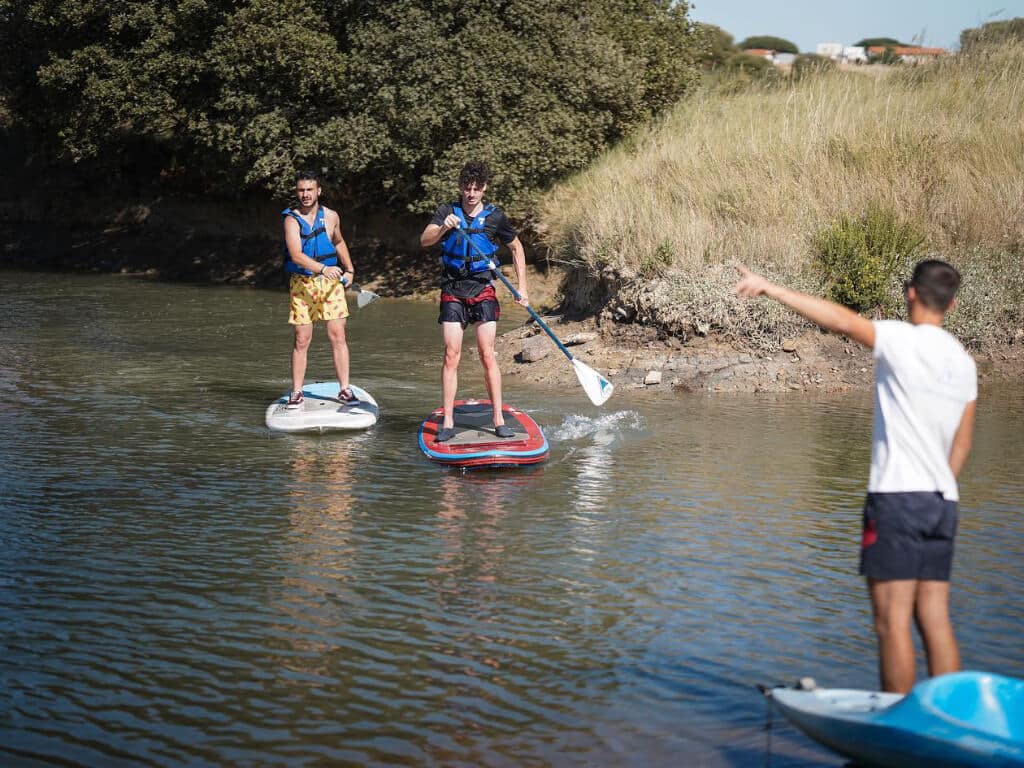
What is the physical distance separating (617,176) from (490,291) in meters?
7.60

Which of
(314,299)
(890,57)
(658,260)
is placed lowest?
(314,299)

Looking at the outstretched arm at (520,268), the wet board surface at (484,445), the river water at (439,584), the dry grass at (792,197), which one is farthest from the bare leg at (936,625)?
the dry grass at (792,197)

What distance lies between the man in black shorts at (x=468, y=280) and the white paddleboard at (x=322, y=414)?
120 centimetres

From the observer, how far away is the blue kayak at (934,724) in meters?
3.92

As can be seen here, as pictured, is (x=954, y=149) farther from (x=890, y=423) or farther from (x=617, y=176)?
(x=890, y=423)

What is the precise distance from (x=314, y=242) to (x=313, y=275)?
0.31 metres

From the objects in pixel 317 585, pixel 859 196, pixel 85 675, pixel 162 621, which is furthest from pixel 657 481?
pixel 859 196

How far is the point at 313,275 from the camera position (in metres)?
10.6

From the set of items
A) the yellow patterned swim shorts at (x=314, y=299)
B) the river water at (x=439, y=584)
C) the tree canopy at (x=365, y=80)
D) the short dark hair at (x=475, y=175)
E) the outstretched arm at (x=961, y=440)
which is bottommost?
the river water at (x=439, y=584)

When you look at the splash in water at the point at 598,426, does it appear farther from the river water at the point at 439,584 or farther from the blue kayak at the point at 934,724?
the blue kayak at the point at 934,724

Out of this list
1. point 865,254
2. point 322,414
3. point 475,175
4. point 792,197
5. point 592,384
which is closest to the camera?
point 475,175

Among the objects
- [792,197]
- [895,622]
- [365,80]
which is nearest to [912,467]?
[895,622]

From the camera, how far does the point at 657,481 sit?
875 centimetres

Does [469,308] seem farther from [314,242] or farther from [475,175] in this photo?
[314,242]
